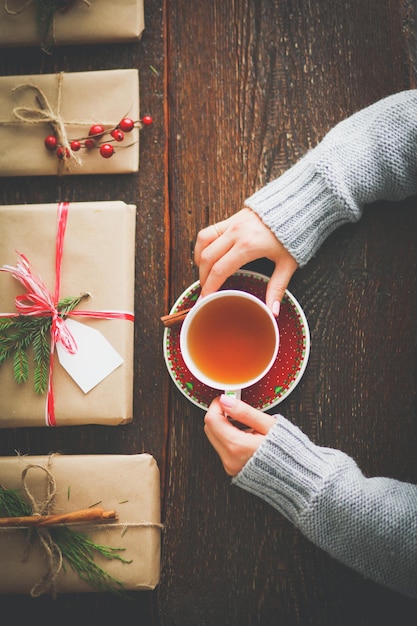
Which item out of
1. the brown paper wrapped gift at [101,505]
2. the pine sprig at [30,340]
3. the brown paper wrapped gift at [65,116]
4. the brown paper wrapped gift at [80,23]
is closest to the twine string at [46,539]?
the brown paper wrapped gift at [101,505]

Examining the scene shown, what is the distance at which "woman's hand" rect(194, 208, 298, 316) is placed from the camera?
917 millimetres

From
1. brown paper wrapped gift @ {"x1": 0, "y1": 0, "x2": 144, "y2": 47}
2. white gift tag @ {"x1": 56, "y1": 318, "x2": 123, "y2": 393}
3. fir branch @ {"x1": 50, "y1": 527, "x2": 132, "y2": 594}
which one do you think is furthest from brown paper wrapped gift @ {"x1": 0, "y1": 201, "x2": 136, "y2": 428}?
brown paper wrapped gift @ {"x1": 0, "y1": 0, "x2": 144, "y2": 47}

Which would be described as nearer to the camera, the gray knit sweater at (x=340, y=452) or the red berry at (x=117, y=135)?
the gray knit sweater at (x=340, y=452)

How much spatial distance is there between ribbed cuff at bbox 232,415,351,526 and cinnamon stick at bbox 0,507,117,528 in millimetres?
262

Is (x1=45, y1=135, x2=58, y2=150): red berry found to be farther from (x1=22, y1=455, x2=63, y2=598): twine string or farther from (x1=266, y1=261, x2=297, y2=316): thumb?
(x1=22, y1=455, x2=63, y2=598): twine string

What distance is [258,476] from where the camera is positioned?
89 centimetres

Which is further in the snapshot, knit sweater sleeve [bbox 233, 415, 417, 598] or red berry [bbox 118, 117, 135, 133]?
red berry [bbox 118, 117, 135, 133]

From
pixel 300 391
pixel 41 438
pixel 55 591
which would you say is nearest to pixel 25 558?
pixel 55 591

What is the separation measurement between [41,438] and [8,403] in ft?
0.35

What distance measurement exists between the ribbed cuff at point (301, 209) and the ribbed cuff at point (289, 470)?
0.33 meters

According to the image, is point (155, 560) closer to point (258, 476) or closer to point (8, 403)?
point (258, 476)

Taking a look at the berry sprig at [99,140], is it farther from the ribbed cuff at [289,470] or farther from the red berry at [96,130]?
the ribbed cuff at [289,470]

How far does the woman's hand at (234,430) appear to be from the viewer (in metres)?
→ 0.88

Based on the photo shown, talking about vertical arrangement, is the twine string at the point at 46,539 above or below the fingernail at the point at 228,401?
below
